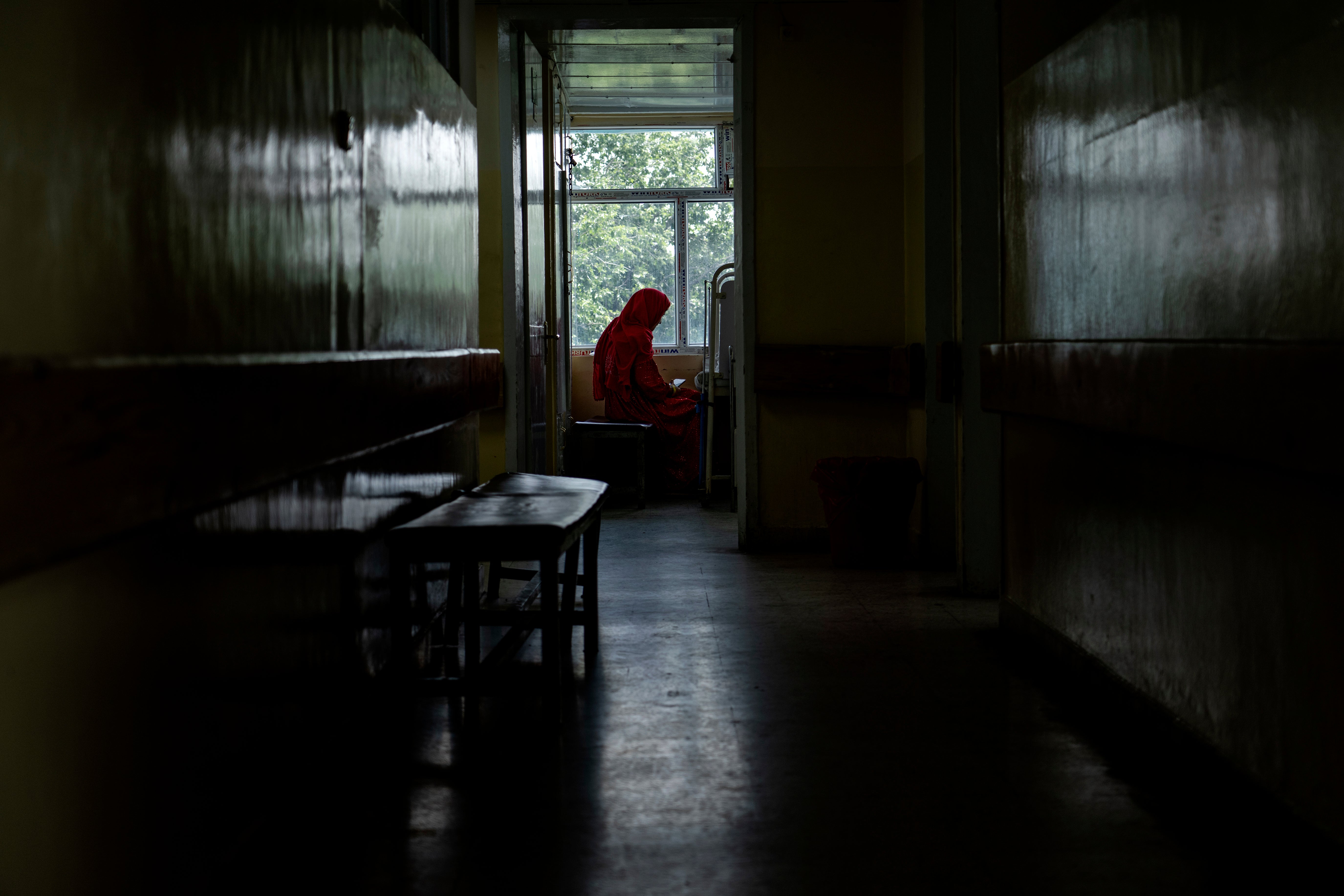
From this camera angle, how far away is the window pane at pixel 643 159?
1004 centimetres

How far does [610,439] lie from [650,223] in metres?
2.54

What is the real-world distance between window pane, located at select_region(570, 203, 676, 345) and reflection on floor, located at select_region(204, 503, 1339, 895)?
22.0ft

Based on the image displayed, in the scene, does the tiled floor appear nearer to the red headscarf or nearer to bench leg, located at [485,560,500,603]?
bench leg, located at [485,560,500,603]

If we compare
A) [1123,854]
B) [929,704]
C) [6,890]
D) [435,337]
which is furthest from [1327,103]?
[435,337]

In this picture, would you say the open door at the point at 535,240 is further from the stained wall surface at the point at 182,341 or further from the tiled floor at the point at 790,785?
the stained wall surface at the point at 182,341

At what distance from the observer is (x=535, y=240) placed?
21.1 feet

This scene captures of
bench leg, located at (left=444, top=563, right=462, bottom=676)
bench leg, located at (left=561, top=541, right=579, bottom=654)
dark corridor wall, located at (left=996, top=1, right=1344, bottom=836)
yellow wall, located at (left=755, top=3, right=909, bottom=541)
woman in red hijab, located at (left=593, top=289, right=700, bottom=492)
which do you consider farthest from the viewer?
woman in red hijab, located at (left=593, top=289, right=700, bottom=492)

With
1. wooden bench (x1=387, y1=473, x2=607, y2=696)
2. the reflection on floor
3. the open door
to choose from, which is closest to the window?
the open door

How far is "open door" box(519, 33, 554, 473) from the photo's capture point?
19.8 ft

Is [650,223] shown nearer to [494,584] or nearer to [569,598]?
[494,584]

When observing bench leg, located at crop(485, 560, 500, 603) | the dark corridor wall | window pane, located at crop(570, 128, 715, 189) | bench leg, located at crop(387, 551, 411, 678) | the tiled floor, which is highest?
window pane, located at crop(570, 128, 715, 189)

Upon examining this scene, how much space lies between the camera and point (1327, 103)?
6.04 ft

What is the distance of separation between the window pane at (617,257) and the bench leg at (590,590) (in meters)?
6.32

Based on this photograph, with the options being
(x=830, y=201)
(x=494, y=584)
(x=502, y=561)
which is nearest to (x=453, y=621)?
(x=502, y=561)
